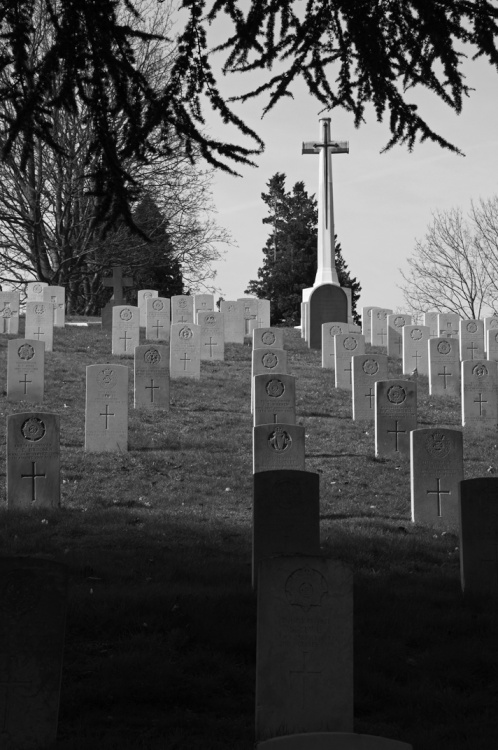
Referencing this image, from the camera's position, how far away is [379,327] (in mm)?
24516

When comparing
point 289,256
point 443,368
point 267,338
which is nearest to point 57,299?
point 267,338

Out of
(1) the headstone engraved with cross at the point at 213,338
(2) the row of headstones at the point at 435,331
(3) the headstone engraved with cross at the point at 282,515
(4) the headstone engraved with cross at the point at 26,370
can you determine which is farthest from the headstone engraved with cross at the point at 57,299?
(3) the headstone engraved with cross at the point at 282,515

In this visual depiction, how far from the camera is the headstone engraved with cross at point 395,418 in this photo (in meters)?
12.7

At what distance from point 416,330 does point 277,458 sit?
33.7 feet

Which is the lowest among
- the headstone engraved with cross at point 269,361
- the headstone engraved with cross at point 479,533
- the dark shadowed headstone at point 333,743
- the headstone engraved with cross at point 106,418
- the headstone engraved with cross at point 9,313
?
the dark shadowed headstone at point 333,743

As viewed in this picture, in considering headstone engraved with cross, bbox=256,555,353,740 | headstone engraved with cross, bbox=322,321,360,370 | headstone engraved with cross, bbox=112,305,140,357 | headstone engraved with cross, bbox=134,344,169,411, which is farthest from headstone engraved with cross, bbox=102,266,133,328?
headstone engraved with cross, bbox=256,555,353,740

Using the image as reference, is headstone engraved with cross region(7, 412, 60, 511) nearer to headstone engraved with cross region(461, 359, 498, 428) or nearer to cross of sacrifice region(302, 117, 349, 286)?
headstone engraved with cross region(461, 359, 498, 428)

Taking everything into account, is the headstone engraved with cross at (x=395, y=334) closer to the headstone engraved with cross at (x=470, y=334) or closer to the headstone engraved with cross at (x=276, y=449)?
the headstone engraved with cross at (x=470, y=334)

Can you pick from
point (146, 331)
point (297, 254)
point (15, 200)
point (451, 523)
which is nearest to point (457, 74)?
point (451, 523)

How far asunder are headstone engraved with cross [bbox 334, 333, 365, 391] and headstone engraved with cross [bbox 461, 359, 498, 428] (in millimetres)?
2911

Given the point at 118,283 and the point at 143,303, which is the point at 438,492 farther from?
the point at 143,303

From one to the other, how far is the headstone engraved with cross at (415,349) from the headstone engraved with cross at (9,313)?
8394 mm

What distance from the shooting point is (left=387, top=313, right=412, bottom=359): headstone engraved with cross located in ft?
75.3

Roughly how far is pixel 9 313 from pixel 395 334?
8.80 m
